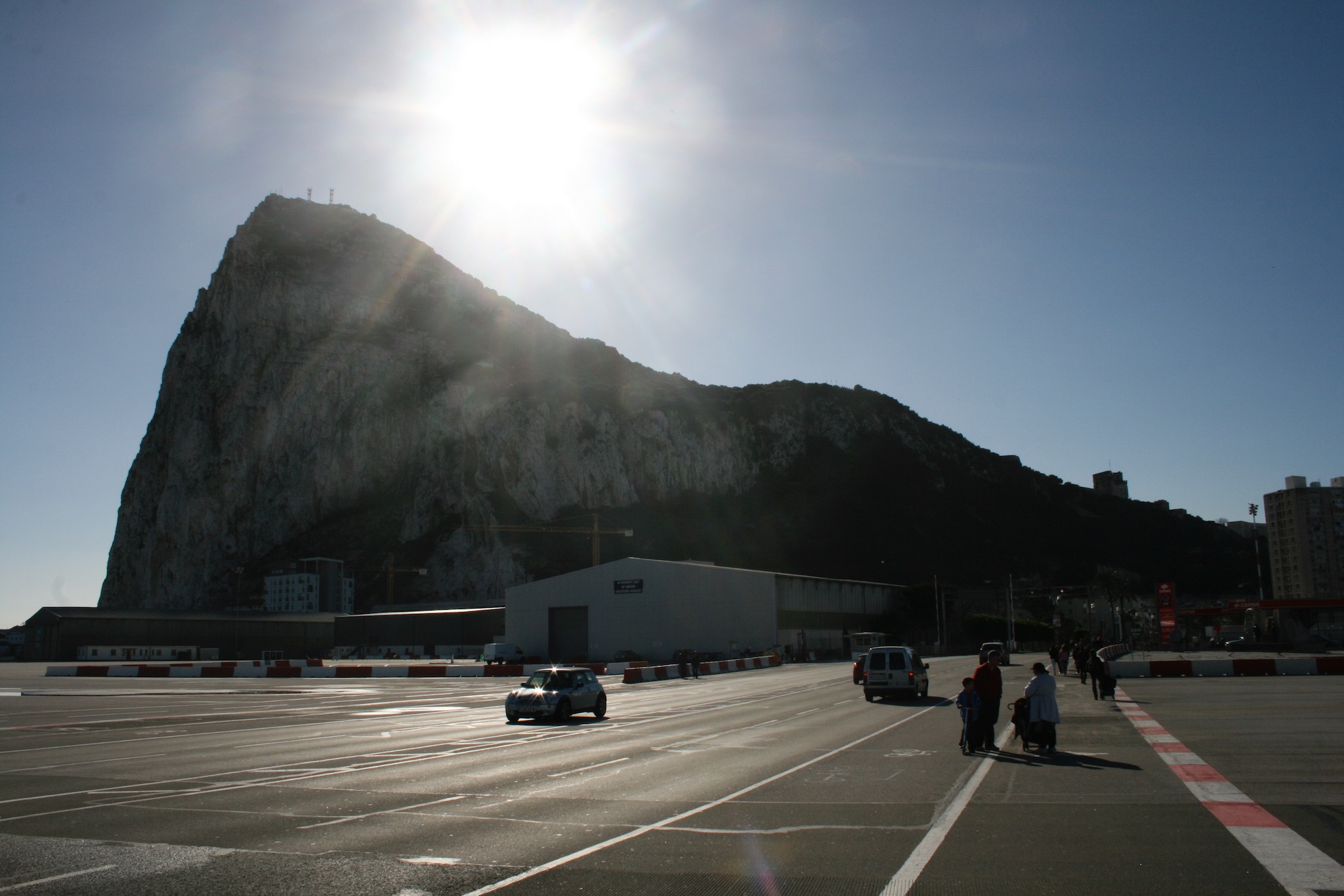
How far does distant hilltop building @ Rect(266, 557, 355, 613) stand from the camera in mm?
142250

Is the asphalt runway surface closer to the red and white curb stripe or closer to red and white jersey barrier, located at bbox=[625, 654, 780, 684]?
the red and white curb stripe

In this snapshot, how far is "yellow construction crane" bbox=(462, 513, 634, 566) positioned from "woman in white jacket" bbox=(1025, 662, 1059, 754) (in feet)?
439

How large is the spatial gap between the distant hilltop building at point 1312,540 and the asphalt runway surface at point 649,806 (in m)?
184

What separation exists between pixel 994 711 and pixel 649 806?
8.00m

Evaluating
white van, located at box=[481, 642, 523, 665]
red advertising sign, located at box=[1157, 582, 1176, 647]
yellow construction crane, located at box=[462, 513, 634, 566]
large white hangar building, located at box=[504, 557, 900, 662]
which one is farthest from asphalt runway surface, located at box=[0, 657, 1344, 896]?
yellow construction crane, located at box=[462, 513, 634, 566]

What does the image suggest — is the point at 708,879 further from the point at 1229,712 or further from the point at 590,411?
the point at 590,411

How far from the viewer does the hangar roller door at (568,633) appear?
7931cm

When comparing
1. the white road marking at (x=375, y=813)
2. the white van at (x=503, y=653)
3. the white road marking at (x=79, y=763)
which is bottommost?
the white van at (x=503, y=653)

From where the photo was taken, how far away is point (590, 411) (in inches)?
6747

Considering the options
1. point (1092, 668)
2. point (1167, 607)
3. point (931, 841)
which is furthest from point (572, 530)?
point (931, 841)

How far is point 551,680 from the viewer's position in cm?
2603

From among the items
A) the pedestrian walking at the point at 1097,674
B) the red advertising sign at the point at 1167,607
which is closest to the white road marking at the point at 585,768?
the pedestrian walking at the point at 1097,674

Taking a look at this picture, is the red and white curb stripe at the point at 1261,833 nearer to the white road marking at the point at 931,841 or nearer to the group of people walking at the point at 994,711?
the group of people walking at the point at 994,711

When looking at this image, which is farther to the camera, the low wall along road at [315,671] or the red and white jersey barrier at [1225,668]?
the low wall along road at [315,671]
